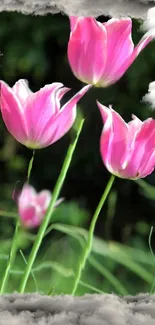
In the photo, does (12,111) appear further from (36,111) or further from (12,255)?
(12,255)

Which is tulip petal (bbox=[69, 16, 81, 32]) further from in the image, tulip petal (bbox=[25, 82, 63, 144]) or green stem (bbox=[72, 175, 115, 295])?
green stem (bbox=[72, 175, 115, 295])

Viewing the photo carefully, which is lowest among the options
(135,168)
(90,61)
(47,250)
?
(47,250)

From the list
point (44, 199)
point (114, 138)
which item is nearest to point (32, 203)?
point (44, 199)

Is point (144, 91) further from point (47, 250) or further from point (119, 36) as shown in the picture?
point (47, 250)

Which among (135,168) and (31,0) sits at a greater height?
(31,0)

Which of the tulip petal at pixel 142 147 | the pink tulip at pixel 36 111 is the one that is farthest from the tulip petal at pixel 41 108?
the tulip petal at pixel 142 147

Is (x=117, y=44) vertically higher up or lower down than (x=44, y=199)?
higher up

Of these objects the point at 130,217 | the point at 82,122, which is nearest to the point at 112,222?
the point at 130,217

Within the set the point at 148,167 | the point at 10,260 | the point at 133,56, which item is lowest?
the point at 10,260
